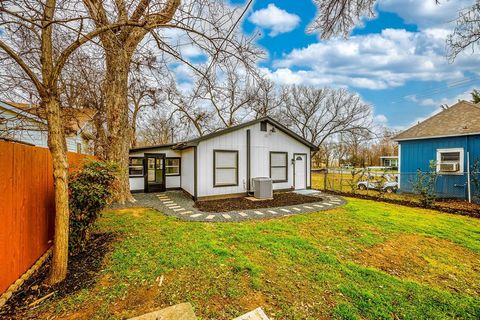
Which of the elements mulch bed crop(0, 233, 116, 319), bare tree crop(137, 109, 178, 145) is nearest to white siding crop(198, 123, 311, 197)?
mulch bed crop(0, 233, 116, 319)

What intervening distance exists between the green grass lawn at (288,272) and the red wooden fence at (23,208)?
763 millimetres

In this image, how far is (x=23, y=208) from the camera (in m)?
2.60

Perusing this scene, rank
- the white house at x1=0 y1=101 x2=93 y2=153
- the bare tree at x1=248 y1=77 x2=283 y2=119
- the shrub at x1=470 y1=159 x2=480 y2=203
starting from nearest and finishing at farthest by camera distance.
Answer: the white house at x1=0 y1=101 x2=93 y2=153 < the shrub at x1=470 y1=159 x2=480 y2=203 < the bare tree at x1=248 y1=77 x2=283 y2=119

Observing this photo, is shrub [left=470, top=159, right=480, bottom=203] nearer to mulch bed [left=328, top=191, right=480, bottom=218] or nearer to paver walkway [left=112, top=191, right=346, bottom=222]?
mulch bed [left=328, top=191, right=480, bottom=218]

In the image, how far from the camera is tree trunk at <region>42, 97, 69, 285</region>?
254 cm

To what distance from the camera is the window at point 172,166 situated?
1102cm

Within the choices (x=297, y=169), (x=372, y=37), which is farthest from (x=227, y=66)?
(x=297, y=169)

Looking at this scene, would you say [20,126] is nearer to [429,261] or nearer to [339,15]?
[339,15]

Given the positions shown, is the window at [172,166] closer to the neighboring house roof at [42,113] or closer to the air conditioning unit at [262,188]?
the neighboring house roof at [42,113]

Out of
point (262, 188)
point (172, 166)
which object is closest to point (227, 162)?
point (262, 188)

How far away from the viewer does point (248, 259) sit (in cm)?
335

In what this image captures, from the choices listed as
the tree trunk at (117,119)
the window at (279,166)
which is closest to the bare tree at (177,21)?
the tree trunk at (117,119)

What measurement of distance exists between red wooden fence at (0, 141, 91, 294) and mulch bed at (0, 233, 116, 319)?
18cm

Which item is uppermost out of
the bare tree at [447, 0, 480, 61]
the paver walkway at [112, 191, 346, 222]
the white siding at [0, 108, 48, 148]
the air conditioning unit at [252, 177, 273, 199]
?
the bare tree at [447, 0, 480, 61]
